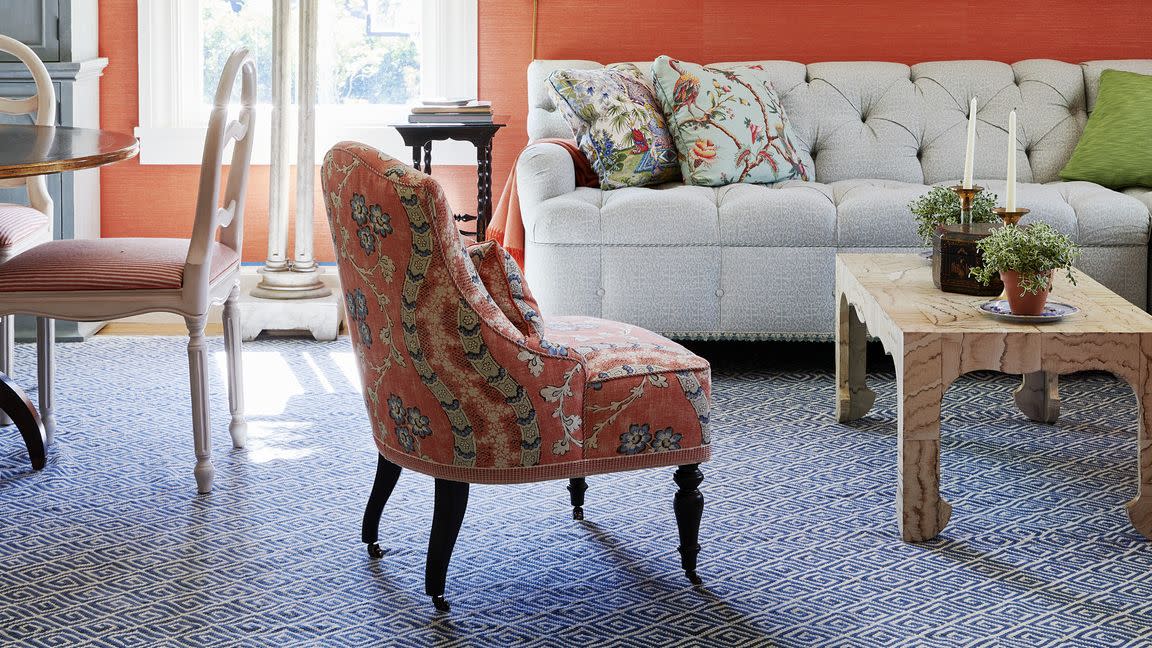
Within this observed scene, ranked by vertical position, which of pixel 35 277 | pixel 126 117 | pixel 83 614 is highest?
pixel 126 117

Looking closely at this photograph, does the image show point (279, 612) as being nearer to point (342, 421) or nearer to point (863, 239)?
point (342, 421)

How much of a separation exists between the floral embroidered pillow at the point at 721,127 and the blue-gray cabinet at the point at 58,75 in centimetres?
183

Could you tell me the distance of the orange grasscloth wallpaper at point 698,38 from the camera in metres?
4.68

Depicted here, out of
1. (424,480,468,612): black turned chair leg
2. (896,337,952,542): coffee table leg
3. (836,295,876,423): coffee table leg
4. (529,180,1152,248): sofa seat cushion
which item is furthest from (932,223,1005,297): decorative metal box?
(424,480,468,612): black turned chair leg

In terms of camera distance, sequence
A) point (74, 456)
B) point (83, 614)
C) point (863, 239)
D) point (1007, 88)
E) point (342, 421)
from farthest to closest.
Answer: point (1007, 88), point (863, 239), point (342, 421), point (74, 456), point (83, 614)

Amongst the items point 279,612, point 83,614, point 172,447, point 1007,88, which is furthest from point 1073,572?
point 1007,88

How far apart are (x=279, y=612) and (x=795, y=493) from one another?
1.14 metres

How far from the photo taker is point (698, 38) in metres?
4.74

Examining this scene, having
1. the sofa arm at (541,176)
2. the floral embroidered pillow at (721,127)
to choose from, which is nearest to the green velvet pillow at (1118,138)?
the floral embroidered pillow at (721,127)

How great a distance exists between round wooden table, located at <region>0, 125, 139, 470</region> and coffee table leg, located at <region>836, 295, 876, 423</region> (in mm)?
1720

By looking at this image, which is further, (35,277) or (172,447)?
(172,447)

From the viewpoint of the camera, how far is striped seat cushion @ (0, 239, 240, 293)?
2684 mm

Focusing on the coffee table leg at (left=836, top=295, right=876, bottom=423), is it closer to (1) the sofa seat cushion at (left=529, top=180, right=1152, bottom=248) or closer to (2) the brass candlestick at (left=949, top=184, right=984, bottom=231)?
(1) the sofa seat cushion at (left=529, top=180, right=1152, bottom=248)

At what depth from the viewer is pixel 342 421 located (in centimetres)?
334
